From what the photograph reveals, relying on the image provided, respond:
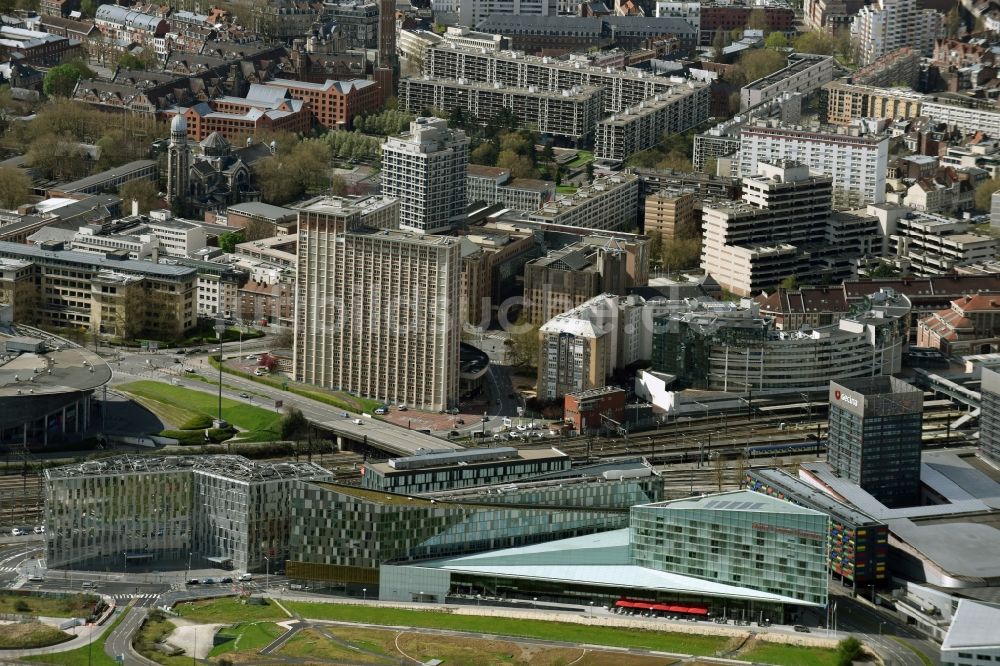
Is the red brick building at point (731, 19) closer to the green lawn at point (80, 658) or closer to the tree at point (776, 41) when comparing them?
the tree at point (776, 41)

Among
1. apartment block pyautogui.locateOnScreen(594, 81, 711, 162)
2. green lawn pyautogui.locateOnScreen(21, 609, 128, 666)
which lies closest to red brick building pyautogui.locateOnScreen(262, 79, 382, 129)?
apartment block pyautogui.locateOnScreen(594, 81, 711, 162)

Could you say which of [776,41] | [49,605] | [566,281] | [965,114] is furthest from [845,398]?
[776,41]

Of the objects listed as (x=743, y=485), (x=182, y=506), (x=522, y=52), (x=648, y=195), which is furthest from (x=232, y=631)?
(x=522, y=52)

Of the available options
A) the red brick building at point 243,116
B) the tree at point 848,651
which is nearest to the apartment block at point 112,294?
the red brick building at point 243,116

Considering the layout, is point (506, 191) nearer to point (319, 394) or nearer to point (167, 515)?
point (319, 394)

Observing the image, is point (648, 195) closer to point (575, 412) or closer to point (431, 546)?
point (575, 412)
